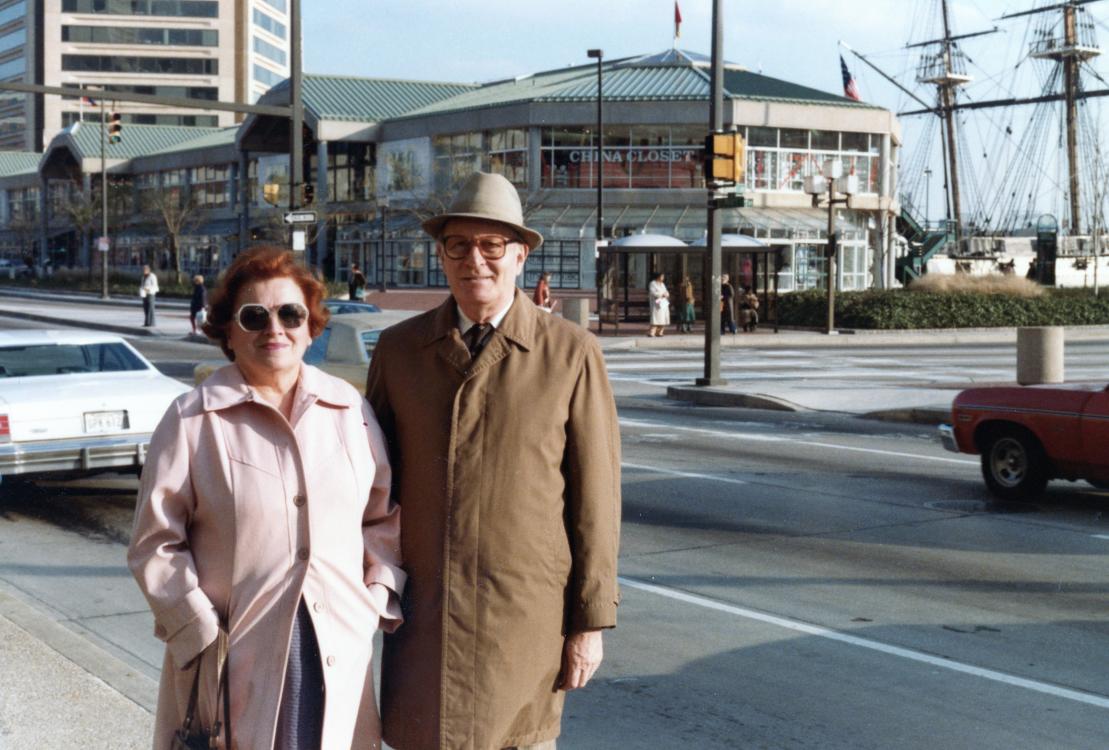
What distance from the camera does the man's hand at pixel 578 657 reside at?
351 cm

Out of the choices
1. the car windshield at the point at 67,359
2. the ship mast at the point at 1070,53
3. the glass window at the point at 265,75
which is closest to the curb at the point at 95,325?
the car windshield at the point at 67,359

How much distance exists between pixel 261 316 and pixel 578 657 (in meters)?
1.17

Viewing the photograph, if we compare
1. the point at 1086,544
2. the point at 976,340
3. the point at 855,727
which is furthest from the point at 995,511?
the point at 976,340

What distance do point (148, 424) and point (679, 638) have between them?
574 centimetres

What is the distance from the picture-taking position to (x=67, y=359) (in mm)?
12297

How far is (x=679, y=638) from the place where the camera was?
7281 millimetres

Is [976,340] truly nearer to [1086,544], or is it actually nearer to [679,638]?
[1086,544]

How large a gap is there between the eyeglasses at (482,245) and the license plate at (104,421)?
27.1 ft

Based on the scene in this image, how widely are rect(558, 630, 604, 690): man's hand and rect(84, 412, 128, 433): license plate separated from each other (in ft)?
27.5

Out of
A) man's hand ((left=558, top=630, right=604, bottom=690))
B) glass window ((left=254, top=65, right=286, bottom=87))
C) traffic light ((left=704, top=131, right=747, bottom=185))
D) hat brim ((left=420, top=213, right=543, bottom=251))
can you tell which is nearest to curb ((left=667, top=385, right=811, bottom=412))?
traffic light ((left=704, top=131, right=747, bottom=185))

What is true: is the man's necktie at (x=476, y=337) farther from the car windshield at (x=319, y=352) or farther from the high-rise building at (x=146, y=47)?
the high-rise building at (x=146, y=47)

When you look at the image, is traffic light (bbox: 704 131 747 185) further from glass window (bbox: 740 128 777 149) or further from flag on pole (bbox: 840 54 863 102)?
flag on pole (bbox: 840 54 863 102)

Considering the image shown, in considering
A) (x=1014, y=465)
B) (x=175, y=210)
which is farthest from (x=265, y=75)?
(x=1014, y=465)

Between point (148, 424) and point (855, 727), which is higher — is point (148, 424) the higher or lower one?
the higher one
